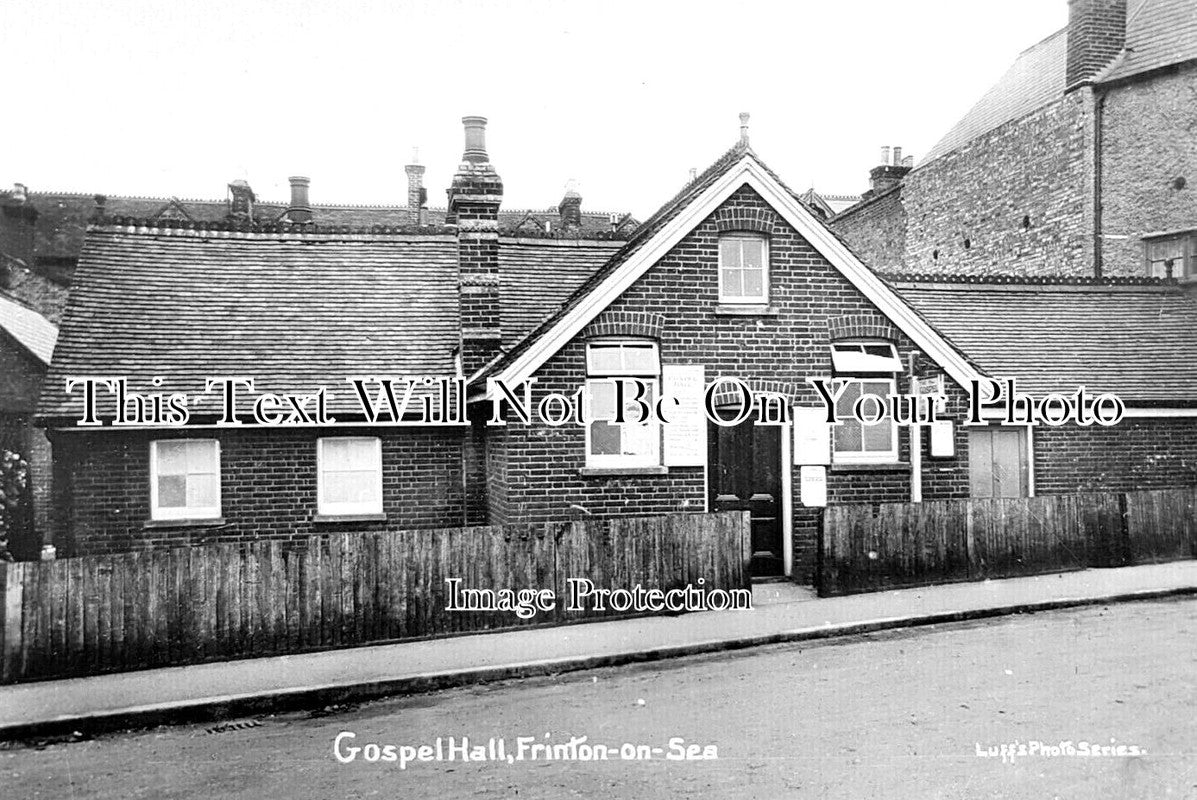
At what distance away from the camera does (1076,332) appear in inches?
642

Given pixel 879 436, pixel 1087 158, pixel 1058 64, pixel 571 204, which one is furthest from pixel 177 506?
pixel 571 204

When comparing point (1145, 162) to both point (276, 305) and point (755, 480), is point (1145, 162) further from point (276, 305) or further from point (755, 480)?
point (276, 305)

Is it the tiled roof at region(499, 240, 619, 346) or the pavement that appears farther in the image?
the tiled roof at region(499, 240, 619, 346)

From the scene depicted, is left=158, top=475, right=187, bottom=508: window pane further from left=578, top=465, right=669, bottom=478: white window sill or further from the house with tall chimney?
left=578, top=465, right=669, bottom=478: white window sill

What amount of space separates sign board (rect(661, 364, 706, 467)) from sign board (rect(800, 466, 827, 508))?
168 cm

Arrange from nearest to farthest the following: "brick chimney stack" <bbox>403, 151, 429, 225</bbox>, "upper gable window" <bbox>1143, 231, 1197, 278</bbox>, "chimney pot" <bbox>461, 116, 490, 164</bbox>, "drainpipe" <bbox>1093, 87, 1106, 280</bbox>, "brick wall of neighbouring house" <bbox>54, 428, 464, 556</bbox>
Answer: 1. "brick wall of neighbouring house" <bbox>54, 428, 464, 556</bbox>
2. "chimney pot" <bbox>461, 116, 490, 164</bbox>
3. "upper gable window" <bbox>1143, 231, 1197, 278</bbox>
4. "drainpipe" <bbox>1093, 87, 1106, 280</bbox>
5. "brick chimney stack" <bbox>403, 151, 429, 225</bbox>

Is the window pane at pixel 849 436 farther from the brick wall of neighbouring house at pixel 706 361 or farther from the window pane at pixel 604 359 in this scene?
the window pane at pixel 604 359

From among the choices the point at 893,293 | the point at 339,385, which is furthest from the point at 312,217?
the point at 893,293

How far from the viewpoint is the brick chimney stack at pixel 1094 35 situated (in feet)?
73.8

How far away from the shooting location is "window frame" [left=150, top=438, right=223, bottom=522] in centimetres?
1339

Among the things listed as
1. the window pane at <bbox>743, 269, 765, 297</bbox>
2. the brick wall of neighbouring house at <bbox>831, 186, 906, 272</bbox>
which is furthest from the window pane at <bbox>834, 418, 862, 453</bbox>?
the brick wall of neighbouring house at <bbox>831, 186, 906, 272</bbox>

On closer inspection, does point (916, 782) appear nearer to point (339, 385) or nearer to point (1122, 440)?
point (339, 385)

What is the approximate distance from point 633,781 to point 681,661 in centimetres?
359

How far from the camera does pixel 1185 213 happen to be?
66.3ft
